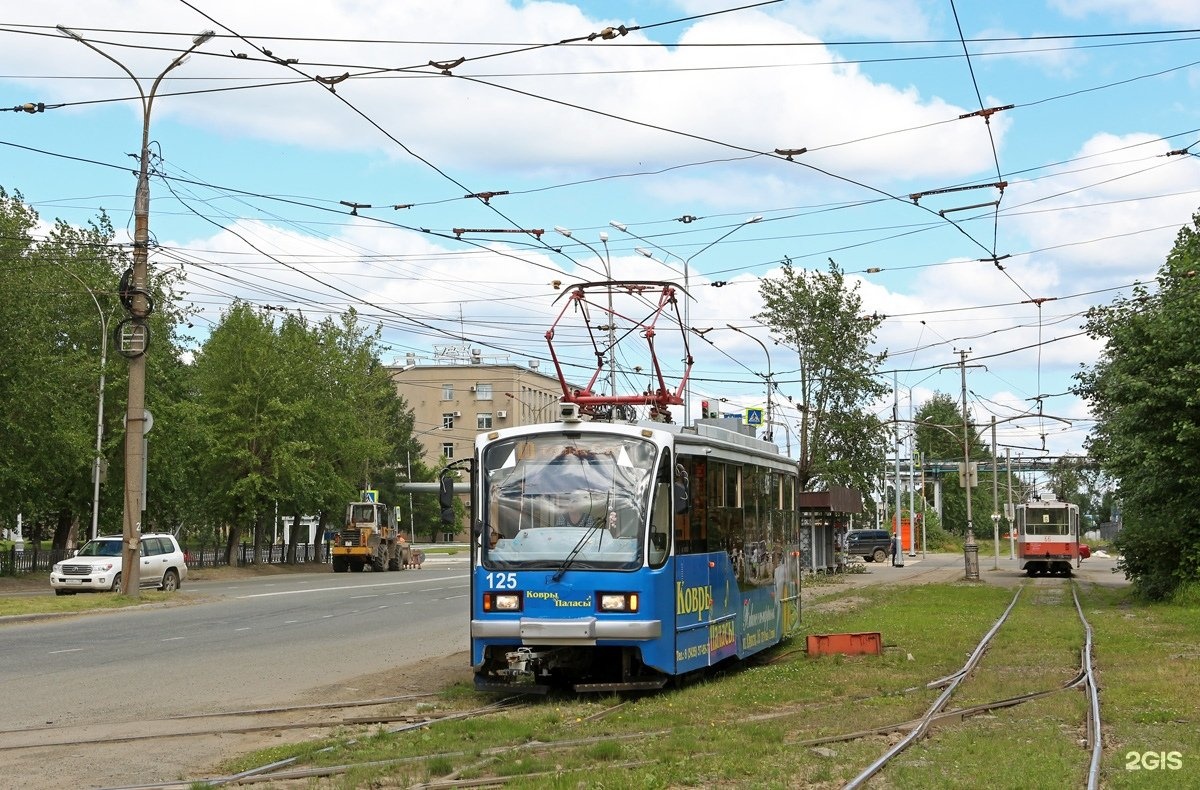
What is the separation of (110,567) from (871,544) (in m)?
49.4

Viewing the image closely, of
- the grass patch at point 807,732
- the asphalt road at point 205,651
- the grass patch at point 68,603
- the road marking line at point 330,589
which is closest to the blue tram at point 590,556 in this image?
the grass patch at point 807,732

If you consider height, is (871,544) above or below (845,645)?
above

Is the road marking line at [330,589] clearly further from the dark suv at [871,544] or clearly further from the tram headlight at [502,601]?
the dark suv at [871,544]

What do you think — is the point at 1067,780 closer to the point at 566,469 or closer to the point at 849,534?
the point at 566,469

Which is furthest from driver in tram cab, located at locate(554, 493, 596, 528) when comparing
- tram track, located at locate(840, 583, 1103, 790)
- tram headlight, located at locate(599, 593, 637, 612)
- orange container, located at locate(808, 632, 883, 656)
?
orange container, located at locate(808, 632, 883, 656)

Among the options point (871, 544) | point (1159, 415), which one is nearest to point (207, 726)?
point (1159, 415)

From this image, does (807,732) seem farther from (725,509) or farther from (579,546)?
(725,509)

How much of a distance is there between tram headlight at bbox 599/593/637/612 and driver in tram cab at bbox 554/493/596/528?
705 mm

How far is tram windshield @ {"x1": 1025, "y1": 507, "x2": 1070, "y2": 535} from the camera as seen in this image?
5456cm

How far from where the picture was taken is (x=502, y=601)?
13.3 meters

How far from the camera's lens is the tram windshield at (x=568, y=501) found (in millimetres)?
13234

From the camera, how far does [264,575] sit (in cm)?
5659

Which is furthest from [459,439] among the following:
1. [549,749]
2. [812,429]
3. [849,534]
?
[549,749]

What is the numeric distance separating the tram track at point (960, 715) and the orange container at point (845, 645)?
3.84ft
